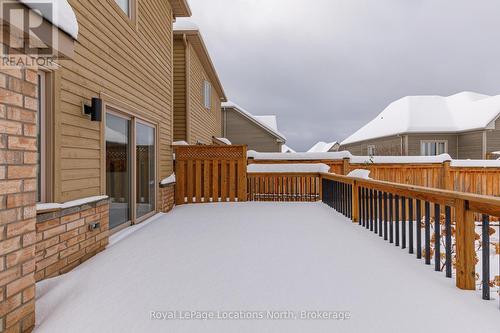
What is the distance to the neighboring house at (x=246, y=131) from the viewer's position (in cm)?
1992

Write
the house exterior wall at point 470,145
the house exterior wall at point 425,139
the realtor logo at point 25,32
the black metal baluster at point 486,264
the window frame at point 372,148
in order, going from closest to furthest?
1. the realtor logo at point 25,32
2. the black metal baluster at point 486,264
3. the house exterior wall at point 470,145
4. the house exterior wall at point 425,139
5. the window frame at point 372,148

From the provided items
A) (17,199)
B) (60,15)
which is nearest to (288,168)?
(60,15)

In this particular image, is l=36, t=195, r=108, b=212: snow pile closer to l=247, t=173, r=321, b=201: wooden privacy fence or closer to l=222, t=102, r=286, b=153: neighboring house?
l=247, t=173, r=321, b=201: wooden privacy fence

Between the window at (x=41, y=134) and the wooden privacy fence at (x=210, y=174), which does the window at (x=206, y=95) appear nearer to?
the wooden privacy fence at (x=210, y=174)

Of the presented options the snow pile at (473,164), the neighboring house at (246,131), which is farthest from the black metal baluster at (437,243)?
the neighboring house at (246,131)

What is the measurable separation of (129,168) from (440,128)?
20.4 meters

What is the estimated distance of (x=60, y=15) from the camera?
207cm

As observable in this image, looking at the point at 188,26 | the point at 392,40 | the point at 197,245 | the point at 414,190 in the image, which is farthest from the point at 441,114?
the point at 197,245

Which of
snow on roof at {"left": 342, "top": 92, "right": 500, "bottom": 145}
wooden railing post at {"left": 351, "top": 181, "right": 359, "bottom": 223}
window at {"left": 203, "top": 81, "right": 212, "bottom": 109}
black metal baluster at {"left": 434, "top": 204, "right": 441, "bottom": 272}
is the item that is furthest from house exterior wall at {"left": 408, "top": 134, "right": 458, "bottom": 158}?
black metal baluster at {"left": 434, "top": 204, "right": 441, "bottom": 272}

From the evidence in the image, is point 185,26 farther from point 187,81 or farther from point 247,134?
point 247,134

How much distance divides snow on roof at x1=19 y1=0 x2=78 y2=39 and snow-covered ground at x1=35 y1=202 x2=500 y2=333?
2.06 metres

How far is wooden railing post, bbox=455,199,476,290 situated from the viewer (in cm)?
250

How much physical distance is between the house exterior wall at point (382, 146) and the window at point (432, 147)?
147 centimetres

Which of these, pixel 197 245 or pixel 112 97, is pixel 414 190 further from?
pixel 112 97
